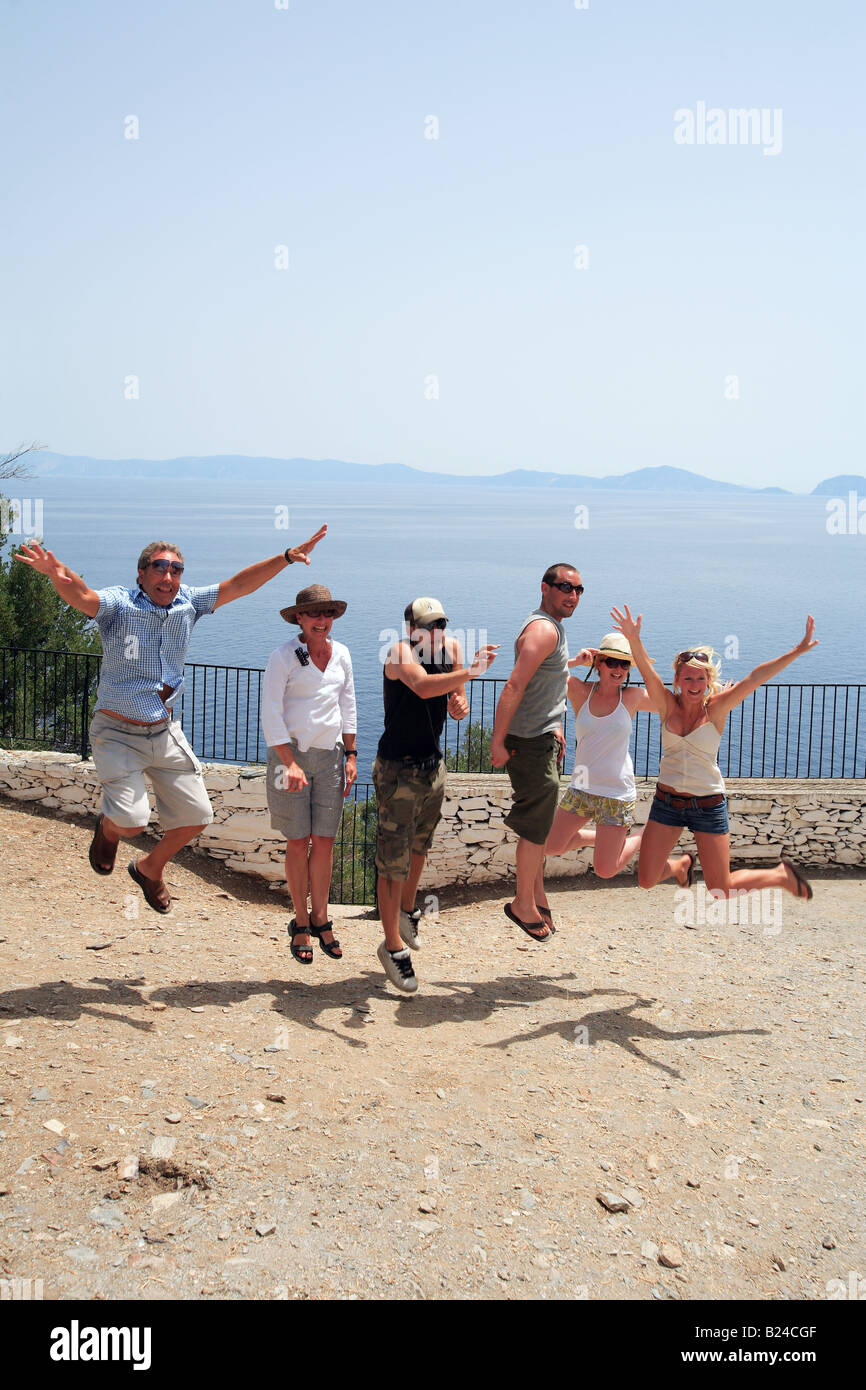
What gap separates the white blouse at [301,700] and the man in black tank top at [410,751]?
0.37 m

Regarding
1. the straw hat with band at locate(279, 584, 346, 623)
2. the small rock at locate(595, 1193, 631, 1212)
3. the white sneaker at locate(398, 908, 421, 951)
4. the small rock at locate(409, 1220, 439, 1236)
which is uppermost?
the straw hat with band at locate(279, 584, 346, 623)

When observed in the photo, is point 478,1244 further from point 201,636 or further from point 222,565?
point 222,565

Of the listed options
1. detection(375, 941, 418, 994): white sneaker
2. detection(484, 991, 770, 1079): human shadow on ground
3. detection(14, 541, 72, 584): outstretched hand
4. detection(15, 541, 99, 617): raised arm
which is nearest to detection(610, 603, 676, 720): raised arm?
detection(484, 991, 770, 1079): human shadow on ground

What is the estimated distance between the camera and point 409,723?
587 cm

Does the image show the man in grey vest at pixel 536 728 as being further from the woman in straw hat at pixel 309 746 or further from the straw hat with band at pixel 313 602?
the straw hat with band at pixel 313 602

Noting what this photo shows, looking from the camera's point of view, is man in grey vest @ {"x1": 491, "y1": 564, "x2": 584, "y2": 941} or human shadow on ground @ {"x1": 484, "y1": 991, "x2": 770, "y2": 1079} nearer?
human shadow on ground @ {"x1": 484, "y1": 991, "x2": 770, "y2": 1079}

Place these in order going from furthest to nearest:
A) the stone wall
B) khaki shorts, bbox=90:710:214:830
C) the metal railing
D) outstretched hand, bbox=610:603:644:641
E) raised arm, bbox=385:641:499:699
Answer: the metal railing
the stone wall
outstretched hand, bbox=610:603:644:641
khaki shorts, bbox=90:710:214:830
raised arm, bbox=385:641:499:699

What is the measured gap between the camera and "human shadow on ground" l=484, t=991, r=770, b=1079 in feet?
19.1

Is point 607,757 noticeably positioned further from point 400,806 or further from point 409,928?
point 409,928

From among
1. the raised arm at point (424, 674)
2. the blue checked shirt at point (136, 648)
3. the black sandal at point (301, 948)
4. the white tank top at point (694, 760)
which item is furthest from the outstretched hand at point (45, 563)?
the white tank top at point (694, 760)

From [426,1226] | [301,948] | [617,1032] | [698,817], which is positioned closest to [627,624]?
[698,817]

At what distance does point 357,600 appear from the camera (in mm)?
117562

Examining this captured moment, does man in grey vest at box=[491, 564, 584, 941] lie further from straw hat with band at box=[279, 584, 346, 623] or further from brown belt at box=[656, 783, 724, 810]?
straw hat with band at box=[279, 584, 346, 623]

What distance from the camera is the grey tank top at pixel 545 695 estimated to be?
20.5 feet
